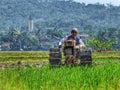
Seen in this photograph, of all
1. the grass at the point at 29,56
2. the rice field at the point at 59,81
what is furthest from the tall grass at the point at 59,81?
the grass at the point at 29,56

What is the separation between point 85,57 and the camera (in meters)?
17.0

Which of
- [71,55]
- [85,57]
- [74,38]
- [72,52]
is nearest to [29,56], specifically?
[74,38]

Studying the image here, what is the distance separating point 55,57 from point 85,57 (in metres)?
1.04

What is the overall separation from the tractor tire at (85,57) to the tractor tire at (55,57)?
0.78m

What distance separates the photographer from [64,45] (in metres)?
17.5

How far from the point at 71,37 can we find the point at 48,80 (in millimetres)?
7687

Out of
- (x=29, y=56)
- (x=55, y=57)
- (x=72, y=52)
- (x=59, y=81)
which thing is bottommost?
(x=29, y=56)

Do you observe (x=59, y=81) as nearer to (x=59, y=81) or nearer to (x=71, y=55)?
(x=59, y=81)

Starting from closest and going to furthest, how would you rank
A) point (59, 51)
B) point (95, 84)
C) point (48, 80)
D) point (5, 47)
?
point (95, 84) → point (48, 80) → point (59, 51) → point (5, 47)

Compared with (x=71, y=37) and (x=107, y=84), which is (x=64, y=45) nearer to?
(x=71, y=37)

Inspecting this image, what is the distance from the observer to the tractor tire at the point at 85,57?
16.8 meters

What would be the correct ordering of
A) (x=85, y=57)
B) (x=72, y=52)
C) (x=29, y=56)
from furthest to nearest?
(x=29, y=56) < (x=72, y=52) < (x=85, y=57)

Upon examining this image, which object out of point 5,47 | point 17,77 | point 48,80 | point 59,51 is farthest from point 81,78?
point 5,47

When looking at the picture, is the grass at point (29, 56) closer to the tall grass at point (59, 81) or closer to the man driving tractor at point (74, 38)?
the man driving tractor at point (74, 38)
